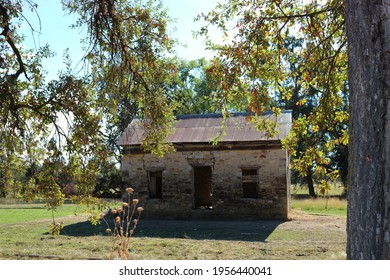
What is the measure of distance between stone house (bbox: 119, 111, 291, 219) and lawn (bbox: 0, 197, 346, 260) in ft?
3.04

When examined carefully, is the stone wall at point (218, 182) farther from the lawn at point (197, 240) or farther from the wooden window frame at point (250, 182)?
the lawn at point (197, 240)

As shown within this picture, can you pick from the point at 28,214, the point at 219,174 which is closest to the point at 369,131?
the point at 219,174

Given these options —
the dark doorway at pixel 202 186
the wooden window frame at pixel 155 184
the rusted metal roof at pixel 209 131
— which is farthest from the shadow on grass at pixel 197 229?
the dark doorway at pixel 202 186

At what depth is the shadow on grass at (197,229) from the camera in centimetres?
1498

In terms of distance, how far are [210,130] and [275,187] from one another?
415 cm

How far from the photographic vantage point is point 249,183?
816 inches

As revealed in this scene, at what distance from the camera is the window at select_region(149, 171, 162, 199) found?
70.7 feet

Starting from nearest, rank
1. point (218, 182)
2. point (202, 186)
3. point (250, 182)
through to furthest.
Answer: point (250, 182) → point (218, 182) → point (202, 186)

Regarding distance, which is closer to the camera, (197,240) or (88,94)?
(88,94)

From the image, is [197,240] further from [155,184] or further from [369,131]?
[369,131]

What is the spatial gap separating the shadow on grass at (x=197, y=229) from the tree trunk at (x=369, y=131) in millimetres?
10075

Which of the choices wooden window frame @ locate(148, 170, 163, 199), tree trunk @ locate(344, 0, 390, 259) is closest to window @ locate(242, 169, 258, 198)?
wooden window frame @ locate(148, 170, 163, 199)

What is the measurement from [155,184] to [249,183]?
4.46 m

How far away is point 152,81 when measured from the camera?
10828mm
